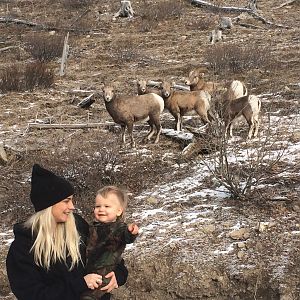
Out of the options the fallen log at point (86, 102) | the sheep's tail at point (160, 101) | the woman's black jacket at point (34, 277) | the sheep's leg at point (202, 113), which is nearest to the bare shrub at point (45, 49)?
the fallen log at point (86, 102)

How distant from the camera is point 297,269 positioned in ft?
18.1

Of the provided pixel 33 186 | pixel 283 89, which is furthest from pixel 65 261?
pixel 283 89

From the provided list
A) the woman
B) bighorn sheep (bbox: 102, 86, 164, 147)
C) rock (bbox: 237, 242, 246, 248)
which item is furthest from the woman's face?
bighorn sheep (bbox: 102, 86, 164, 147)

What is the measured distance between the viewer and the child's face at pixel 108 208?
335 cm

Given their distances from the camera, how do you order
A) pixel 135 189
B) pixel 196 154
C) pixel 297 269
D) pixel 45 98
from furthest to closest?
pixel 45 98, pixel 196 154, pixel 135 189, pixel 297 269

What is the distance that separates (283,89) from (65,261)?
399 inches

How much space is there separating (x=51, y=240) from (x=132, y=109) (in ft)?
23.3

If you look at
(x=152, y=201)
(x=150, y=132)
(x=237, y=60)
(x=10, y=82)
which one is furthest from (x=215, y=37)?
(x=152, y=201)

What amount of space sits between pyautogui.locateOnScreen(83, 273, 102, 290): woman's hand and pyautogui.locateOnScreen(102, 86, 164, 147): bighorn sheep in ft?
22.3

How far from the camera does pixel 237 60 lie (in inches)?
609

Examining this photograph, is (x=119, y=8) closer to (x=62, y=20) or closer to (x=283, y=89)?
(x=62, y=20)

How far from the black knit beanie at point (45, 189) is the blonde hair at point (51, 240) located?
0.14ft

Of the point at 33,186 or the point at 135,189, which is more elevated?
the point at 33,186

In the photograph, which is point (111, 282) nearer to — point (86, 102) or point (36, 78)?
point (86, 102)
